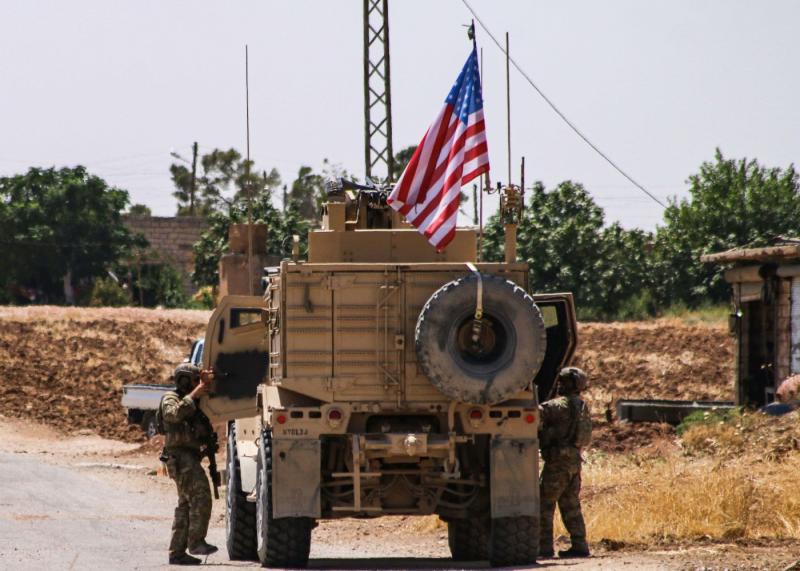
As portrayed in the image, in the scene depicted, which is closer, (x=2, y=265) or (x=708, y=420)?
(x=708, y=420)

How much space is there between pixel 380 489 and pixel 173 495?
9.88 metres

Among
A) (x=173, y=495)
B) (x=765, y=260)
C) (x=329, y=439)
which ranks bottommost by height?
(x=173, y=495)

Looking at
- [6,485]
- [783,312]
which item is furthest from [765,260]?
[6,485]

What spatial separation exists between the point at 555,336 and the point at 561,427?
0.87m

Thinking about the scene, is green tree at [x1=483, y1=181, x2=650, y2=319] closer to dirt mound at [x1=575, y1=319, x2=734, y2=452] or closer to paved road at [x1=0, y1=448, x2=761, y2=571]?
dirt mound at [x1=575, y1=319, x2=734, y2=452]

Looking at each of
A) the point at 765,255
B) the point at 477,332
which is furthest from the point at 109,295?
the point at 477,332

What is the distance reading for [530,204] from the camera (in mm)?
55812

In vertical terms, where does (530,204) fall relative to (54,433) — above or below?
above

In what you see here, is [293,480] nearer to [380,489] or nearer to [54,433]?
[380,489]

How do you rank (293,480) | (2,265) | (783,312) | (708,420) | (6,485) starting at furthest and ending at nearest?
(2,265), (783,312), (708,420), (6,485), (293,480)

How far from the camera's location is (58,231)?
199 feet

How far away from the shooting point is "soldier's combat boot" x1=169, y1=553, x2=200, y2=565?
1309cm

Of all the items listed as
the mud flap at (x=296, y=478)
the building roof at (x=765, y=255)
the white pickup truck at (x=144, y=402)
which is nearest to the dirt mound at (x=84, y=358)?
the white pickup truck at (x=144, y=402)

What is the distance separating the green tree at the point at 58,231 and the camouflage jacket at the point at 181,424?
48.0 metres
